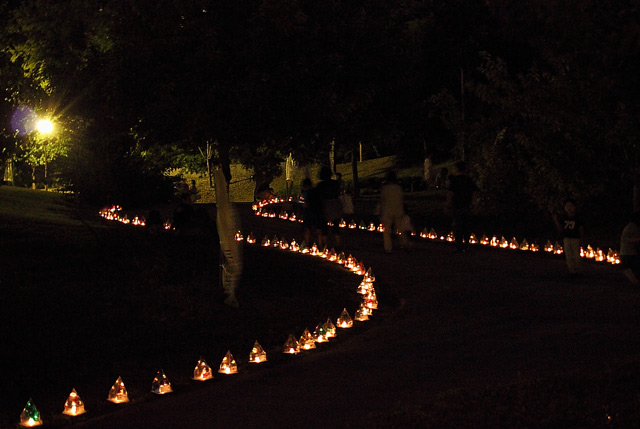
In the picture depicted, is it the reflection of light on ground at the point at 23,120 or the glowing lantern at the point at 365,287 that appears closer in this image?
the glowing lantern at the point at 365,287

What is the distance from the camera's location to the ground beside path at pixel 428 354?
7523 mm

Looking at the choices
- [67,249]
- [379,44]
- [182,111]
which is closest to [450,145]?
[379,44]

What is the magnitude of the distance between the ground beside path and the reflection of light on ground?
6.76 metres

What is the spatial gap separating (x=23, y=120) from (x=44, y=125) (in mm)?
2276

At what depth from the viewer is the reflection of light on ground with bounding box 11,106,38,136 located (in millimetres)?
15430

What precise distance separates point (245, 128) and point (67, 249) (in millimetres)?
5748

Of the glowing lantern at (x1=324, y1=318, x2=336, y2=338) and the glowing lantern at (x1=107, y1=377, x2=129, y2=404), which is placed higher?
the glowing lantern at (x1=324, y1=318, x2=336, y2=338)

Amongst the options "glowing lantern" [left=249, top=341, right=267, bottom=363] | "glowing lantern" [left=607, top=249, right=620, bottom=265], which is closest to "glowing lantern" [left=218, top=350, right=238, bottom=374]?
"glowing lantern" [left=249, top=341, right=267, bottom=363]

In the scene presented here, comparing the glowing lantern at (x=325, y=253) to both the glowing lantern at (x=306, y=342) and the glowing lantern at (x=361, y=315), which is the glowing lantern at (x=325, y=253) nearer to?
the glowing lantern at (x=361, y=315)

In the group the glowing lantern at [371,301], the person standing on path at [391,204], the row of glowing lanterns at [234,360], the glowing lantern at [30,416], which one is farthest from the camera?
the person standing on path at [391,204]

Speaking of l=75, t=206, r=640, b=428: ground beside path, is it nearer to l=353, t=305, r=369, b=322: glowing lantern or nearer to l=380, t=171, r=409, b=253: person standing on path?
l=353, t=305, r=369, b=322: glowing lantern

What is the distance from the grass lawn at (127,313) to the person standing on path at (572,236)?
3.78 meters

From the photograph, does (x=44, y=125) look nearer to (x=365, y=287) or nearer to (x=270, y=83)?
(x=270, y=83)

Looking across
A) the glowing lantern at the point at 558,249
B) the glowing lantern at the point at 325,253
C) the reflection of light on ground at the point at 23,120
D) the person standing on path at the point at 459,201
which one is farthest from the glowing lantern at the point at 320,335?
the glowing lantern at the point at 558,249
